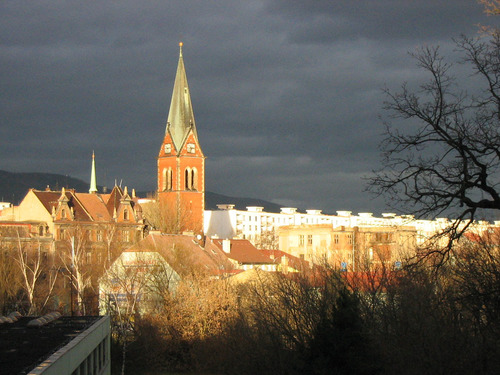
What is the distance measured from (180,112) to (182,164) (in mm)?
8776

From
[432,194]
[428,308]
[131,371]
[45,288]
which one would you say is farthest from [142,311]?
[432,194]

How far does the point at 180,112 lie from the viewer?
142m

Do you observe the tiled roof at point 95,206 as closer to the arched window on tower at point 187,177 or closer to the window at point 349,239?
the arched window on tower at point 187,177

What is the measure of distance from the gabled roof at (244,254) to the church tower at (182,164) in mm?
25602

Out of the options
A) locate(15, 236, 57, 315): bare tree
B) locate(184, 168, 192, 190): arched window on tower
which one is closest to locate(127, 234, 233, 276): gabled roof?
locate(15, 236, 57, 315): bare tree

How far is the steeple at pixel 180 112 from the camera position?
140000 mm

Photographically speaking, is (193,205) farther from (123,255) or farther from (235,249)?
(123,255)

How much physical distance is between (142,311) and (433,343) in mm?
43572

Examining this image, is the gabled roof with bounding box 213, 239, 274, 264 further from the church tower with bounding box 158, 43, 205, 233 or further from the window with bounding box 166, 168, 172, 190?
the window with bounding box 166, 168, 172, 190

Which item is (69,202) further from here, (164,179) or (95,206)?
(164,179)

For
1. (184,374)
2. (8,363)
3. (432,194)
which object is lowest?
(184,374)

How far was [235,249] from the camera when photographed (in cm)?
10988

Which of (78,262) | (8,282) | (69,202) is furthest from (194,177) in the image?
(8,282)

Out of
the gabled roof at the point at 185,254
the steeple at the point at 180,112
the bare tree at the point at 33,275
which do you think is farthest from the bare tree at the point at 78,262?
the steeple at the point at 180,112
